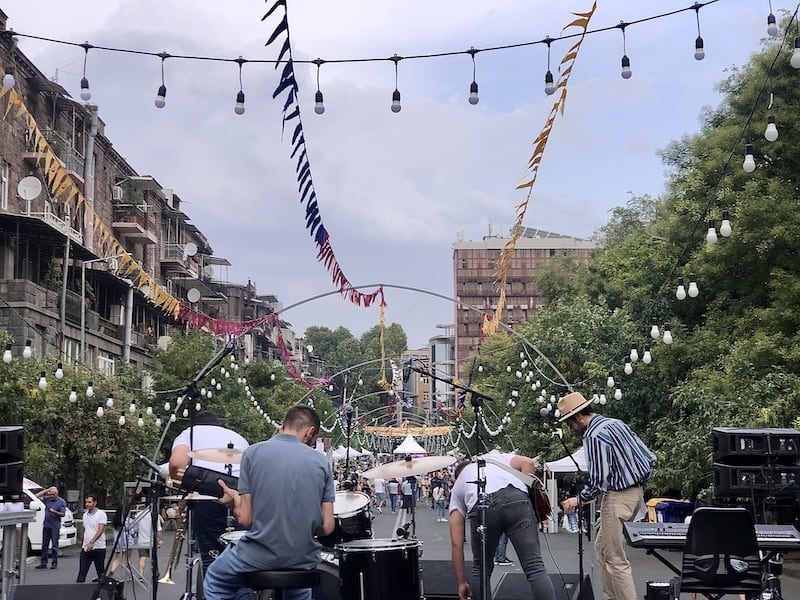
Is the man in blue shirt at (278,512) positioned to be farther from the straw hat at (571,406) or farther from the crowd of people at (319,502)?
the straw hat at (571,406)

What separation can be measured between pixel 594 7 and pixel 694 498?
19296 mm

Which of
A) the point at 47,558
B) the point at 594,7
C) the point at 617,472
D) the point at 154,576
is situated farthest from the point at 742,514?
the point at 47,558

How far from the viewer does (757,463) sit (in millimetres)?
11055

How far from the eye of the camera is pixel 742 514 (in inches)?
342

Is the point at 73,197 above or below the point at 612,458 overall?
above

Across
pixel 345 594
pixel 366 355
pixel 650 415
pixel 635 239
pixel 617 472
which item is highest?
pixel 366 355

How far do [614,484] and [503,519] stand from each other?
1.26m

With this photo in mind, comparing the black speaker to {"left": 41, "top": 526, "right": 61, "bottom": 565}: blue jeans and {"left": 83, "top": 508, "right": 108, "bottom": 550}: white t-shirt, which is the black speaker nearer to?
{"left": 83, "top": 508, "right": 108, "bottom": 550}: white t-shirt

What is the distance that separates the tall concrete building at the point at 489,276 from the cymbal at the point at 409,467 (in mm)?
133370

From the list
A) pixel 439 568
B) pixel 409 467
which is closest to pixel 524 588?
pixel 439 568

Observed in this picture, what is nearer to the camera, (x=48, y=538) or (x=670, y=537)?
(x=670, y=537)

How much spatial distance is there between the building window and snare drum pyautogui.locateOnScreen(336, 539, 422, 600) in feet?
114

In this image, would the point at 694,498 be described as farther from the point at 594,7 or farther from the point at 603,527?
the point at 603,527

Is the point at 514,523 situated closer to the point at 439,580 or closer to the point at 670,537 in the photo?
the point at 670,537
